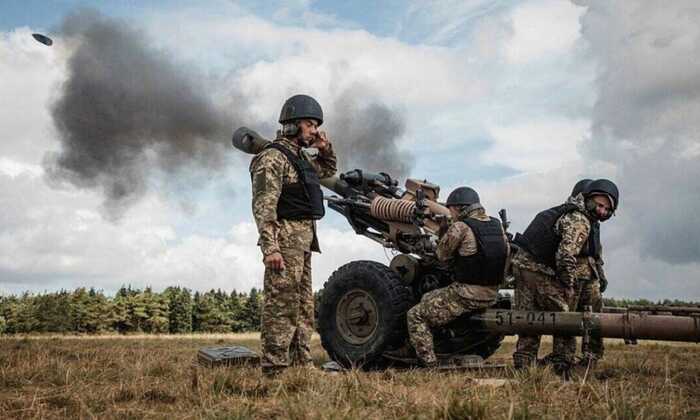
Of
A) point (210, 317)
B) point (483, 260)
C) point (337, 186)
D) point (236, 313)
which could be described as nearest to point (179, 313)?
point (210, 317)

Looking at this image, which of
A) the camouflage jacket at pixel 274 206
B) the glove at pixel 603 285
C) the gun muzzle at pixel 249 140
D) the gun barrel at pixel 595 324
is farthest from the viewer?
the gun muzzle at pixel 249 140

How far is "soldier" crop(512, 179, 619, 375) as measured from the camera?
8.04 m

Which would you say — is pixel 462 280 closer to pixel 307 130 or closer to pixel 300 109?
pixel 307 130

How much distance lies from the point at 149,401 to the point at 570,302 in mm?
5469

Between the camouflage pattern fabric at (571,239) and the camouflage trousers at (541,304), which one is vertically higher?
the camouflage pattern fabric at (571,239)

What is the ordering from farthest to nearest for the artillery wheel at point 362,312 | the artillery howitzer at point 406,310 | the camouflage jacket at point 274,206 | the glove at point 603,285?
1. the glove at point 603,285
2. the artillery wheel at point 362,312
3. the artillery howitzer at point 406,310
4. the camouflage jacket at point 274,206

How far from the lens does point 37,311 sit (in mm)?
48375

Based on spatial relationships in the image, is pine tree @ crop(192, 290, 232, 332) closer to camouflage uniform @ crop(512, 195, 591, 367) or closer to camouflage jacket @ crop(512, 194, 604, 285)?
Result: camouflage uniform @ crop(512, 195, 591, 367)

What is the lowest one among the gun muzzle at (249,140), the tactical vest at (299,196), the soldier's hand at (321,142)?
the tactical vest at (299,196)

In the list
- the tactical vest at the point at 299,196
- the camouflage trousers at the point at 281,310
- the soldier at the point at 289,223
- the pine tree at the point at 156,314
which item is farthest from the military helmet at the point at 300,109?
the pine tree at the point at 156,314

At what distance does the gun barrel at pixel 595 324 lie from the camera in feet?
22.9

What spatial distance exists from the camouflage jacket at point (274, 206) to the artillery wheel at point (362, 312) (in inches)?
62.9

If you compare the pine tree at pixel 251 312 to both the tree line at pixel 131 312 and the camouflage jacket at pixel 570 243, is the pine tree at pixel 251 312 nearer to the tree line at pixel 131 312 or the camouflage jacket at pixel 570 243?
the tree line at pixel 131 312

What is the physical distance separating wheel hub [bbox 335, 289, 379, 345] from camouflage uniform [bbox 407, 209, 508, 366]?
→ 28.8 inches
